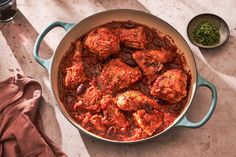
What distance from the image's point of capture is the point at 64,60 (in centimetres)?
328

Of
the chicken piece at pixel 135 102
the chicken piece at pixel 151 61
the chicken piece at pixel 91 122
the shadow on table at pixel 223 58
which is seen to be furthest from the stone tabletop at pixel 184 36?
the chicken piece at pixel 151 61

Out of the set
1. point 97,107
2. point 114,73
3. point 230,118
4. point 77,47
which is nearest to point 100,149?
point 97,107

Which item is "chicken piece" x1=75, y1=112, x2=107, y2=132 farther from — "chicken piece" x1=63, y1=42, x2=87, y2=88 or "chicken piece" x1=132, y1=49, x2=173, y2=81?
→ "chicken piece" x1=132, y1=49, x2=173, y2=81

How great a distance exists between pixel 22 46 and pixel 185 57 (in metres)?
1.25

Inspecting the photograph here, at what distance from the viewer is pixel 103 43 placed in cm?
319

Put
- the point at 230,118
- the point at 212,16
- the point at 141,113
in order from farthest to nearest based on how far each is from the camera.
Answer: the point at 212,16, the point at 230,118, the point at 141,113

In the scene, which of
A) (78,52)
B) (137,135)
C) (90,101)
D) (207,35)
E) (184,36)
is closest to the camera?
(137,135)

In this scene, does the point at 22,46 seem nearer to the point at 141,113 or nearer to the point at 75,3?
the point at 75,3

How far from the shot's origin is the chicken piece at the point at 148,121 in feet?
9.89

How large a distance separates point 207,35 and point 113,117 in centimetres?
96

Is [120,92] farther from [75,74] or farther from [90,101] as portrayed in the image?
[75,74]

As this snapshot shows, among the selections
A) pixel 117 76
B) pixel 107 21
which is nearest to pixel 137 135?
pixel 117 76

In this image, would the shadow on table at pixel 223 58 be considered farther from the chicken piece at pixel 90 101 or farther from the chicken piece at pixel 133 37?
the chicken piece at pixel 90 101

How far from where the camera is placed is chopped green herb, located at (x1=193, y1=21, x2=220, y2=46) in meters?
3.42
